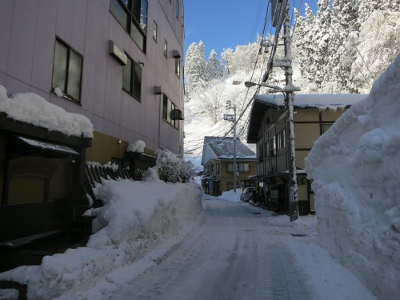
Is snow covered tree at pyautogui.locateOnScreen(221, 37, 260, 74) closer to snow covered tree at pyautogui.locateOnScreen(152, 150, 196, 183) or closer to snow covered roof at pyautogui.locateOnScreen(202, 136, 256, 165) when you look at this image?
snow covered roof at pyautogui.locateOnScreen(202, 136, 256, 165)

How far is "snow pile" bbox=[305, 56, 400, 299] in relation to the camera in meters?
3.55

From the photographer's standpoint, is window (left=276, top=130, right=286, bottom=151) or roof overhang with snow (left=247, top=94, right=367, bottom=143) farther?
window (left=276, top=130, right=286, bottom=151)

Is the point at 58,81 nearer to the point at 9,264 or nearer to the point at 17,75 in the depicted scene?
the point at 17,75

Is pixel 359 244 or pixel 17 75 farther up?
pixel 17 75

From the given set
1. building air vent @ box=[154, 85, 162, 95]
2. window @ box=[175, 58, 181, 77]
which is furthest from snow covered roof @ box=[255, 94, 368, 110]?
building air vent @ box=[154, 85, 162, 95]

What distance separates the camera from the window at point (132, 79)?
10.5 meters

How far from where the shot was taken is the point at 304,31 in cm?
4091

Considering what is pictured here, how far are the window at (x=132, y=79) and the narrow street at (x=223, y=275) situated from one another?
5.93 metres

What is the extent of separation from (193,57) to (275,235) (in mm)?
88741

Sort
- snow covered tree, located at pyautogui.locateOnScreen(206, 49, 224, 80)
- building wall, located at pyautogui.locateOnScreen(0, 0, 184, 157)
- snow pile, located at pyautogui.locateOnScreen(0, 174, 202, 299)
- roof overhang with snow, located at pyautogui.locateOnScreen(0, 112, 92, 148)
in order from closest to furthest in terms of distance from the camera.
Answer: snow pile, located at pyautogui.locateOnScreen(0, 174, 202, 299)
roof overhang with snow, located at pyautogui.locateOnScreen(0, 112, 92, 148)
building wall, located at pyautogui.locateOnScreen(0, 0, 184, 157)
snow covered tree, located at pyautogui.locateOnScreen(206, 49, 224, 80)

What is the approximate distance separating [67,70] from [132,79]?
413 cm

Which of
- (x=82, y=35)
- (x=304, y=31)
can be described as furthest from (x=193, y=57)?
(x=82, y=35)

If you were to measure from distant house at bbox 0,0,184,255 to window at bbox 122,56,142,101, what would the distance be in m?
0.04

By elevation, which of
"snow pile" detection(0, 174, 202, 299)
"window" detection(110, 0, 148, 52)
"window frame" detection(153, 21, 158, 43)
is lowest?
"snow pile" detection(0, 174, 202, 299)
